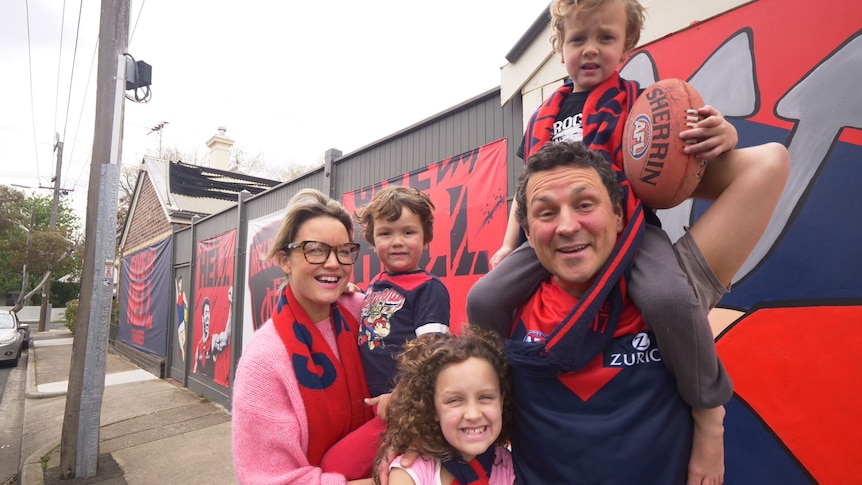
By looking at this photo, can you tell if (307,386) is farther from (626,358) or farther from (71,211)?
(71,211)

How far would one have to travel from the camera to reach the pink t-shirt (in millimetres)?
1395

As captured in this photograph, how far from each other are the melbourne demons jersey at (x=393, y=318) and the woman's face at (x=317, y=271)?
0.23m

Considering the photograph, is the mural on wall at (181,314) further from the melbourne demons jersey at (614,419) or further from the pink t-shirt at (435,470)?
the melbourne demons jersey at (614,419)

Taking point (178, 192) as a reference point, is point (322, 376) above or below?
below

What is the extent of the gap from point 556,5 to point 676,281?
3.50 ft

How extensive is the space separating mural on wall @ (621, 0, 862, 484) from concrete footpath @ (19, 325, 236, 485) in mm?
5037

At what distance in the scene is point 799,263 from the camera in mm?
2291

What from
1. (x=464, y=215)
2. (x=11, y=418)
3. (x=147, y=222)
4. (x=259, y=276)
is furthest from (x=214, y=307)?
(x=147, y=222)

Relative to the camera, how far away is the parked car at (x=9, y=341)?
13.6m

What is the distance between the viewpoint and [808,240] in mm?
2270

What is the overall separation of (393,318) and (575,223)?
989 millimetres

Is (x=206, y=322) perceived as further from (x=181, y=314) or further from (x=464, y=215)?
(x=464, y=215)

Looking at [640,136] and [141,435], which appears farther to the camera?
[141,435]

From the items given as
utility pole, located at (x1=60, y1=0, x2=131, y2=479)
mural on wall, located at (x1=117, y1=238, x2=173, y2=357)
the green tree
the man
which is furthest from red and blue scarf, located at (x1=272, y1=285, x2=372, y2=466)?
the green tree
